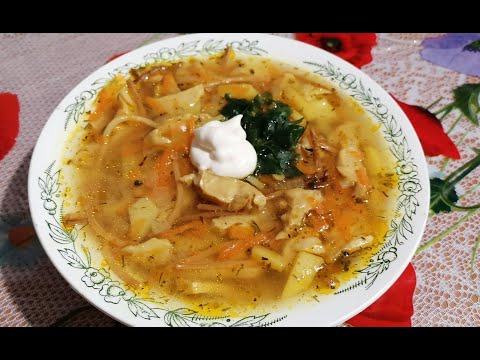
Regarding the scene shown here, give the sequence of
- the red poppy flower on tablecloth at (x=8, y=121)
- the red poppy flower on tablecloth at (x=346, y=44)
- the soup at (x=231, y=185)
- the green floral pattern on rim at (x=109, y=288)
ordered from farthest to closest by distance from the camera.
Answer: the red poppy flower on tablecloth at (x=346, y=44) < the red poppy flower on tablecloth at (x=8, y=121) < the soup at (x=231, y=185) < the green floral pattern on rim at (x=109, y=288)

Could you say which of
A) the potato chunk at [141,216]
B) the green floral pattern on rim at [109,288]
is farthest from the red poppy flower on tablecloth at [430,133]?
the potato chunk at [141,216]

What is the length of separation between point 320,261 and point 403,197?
80 centimetres

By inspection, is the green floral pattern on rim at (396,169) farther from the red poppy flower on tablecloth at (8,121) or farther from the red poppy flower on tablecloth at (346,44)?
the red poppy flower on tablecloth at (8,121)

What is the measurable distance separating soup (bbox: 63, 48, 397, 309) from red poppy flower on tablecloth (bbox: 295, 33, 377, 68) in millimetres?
948

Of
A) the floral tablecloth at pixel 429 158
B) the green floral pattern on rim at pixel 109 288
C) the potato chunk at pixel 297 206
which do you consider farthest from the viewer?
the floral tablecloth at pixel 429 158

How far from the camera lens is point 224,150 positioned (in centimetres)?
346

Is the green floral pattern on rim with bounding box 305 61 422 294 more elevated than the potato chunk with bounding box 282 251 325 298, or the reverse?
the green floral pattern on rim with bounding box 305 61 422 294

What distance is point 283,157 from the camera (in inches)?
145

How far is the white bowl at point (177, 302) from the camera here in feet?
9.48

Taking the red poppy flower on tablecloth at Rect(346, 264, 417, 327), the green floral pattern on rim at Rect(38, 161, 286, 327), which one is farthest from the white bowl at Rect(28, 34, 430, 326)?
the red poppy flower on tablecloth at Rect(346, 264, 417, 327)

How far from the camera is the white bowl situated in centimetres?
289

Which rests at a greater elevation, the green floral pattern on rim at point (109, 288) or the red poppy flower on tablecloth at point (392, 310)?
the green floral pattern on rim at point (109, 288)

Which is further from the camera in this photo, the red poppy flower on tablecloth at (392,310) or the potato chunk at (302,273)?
the red poppy flower on tablecloth at (392,310)

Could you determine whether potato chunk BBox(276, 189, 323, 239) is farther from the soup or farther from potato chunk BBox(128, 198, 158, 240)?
potato chunk BBox(128, 198, 158, 240)
